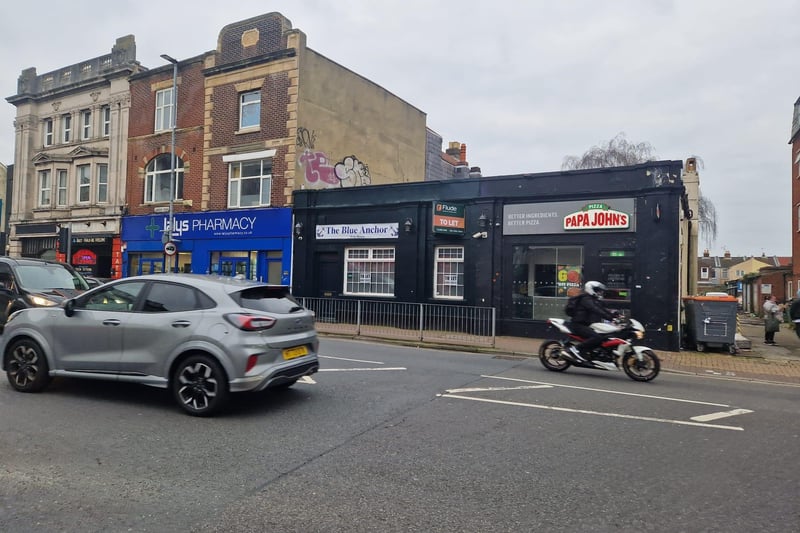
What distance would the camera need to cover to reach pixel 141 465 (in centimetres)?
434

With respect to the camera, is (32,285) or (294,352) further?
(32,285)

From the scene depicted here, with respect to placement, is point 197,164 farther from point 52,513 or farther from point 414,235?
point 52,513

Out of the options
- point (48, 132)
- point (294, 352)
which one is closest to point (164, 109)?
point (48, 132)

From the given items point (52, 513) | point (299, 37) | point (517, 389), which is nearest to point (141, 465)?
point (52, 513)

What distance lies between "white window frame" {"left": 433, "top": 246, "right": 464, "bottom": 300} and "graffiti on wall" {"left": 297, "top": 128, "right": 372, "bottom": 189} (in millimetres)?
6868

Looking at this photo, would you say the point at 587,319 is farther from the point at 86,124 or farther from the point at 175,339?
the point at 86,124

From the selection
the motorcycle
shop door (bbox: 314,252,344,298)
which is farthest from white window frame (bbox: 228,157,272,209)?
the motorcycle

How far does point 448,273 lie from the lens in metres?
17.2

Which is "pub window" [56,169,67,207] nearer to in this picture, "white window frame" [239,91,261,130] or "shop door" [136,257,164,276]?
"shop door" [136,257,164,276]

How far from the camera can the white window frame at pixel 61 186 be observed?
28031 mm

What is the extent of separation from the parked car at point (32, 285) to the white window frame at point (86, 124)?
18.3 m

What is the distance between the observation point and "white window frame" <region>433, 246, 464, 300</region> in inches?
669

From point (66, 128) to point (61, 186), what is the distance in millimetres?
3062

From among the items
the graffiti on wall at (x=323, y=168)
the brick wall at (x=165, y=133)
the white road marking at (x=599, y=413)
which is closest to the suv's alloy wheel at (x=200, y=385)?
the white road marking at (x=599, y=413)
